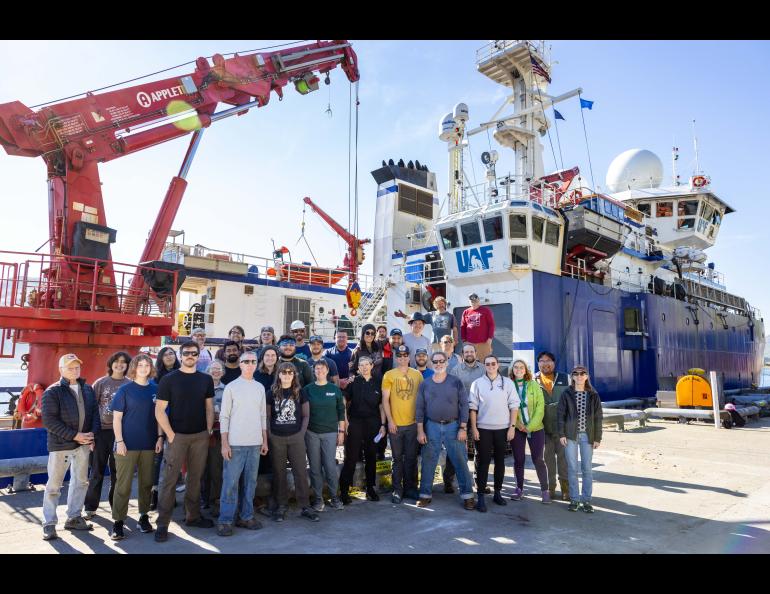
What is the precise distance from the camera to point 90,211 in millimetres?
11875

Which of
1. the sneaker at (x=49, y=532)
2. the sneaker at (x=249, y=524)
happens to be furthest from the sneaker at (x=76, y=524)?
the sneaker at (x=249, y=524)

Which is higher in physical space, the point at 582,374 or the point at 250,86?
the point at 250,86

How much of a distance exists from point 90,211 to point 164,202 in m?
3.36

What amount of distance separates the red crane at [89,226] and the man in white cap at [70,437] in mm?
5079

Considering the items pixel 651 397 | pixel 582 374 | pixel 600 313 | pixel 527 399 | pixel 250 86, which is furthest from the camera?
pixel 651 397

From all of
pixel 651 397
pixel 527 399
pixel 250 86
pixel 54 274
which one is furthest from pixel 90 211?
pixel 651 397

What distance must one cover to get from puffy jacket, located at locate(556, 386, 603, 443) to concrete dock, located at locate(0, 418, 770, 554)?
3.03 ft

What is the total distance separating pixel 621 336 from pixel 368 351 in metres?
14.9

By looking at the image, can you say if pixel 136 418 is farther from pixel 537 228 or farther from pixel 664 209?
pixel 664 209

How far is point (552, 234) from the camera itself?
643 inches

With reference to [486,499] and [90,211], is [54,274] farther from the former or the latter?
[486,499]

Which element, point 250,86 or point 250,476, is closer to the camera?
point 250,476

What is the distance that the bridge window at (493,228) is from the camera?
15.8 meters

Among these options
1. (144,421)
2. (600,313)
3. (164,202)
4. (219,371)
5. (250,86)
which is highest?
(250,86)
